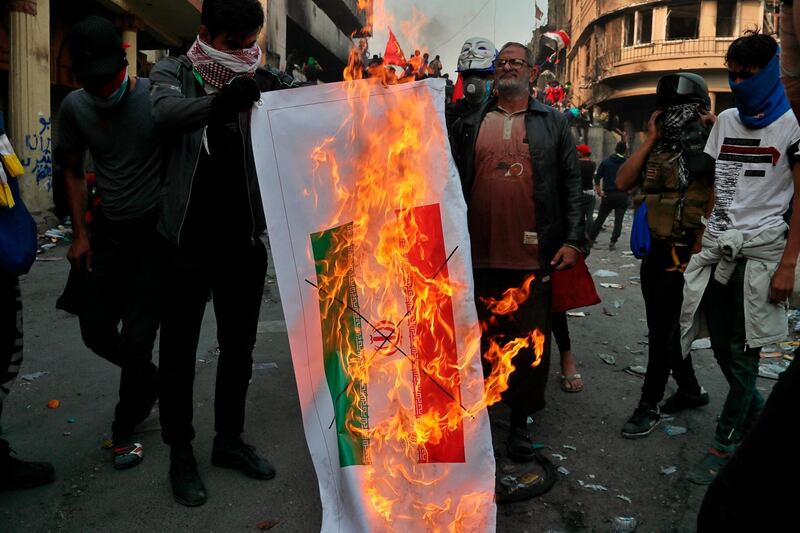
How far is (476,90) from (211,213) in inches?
78.0

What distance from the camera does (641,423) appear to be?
3.70 metres

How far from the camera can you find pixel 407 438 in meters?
2.50

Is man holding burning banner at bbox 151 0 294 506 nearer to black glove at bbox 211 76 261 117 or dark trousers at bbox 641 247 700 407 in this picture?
black glove at bbox 211 76 261 117

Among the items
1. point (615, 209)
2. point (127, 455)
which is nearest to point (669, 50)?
point (615, 209)

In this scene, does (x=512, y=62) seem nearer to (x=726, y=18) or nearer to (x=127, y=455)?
(x=127, y=455)

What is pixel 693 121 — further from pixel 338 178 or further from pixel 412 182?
pixel 338 178

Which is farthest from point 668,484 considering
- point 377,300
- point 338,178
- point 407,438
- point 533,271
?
point 338,178

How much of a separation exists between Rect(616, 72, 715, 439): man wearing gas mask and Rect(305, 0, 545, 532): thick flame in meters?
1.62

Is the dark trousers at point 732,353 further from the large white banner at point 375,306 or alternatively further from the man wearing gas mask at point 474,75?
the man wearing gas mask at point 474,75

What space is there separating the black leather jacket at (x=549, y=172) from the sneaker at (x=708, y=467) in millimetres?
1266

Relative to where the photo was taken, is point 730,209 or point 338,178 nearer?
point 338,178

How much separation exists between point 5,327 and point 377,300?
1.84 metres

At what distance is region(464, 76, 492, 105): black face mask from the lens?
396 cm

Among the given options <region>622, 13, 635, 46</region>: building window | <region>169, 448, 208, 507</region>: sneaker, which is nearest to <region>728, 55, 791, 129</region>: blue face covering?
<region>169, 448, 208, 507</region>: sneaker
